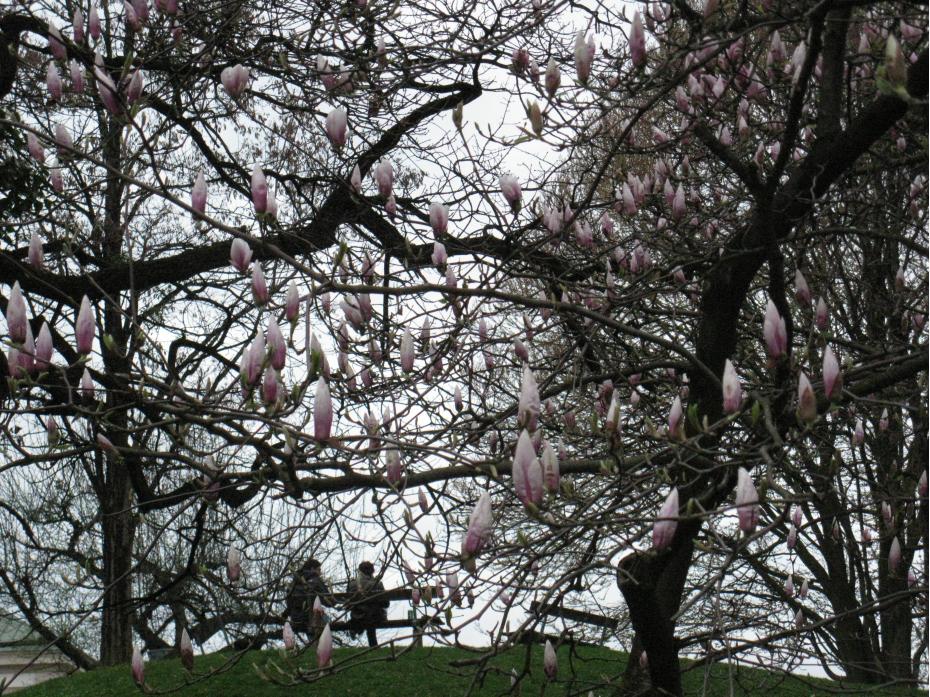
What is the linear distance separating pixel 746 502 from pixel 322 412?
97 cm

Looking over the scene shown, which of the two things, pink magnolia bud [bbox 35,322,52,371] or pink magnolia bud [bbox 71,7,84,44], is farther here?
pink magnolia bud [bbox 71,7,84,44]

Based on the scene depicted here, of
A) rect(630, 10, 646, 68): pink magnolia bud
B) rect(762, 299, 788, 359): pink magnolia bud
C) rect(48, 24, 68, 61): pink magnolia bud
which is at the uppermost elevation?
rect(48, 24, 68, 61): pink magnolia bud

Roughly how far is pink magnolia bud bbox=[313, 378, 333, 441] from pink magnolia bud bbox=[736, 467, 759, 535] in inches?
36.6

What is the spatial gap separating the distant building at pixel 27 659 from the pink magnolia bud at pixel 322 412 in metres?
11.2

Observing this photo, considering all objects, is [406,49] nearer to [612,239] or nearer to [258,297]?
[612,239]

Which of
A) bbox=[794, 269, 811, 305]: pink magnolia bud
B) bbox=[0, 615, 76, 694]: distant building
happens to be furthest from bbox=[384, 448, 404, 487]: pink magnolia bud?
bbox=[0, 615, 76, 694]: distant building

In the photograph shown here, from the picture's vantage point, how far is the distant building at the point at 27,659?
1286 centimetres

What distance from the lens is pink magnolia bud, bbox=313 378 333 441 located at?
2.24 meters

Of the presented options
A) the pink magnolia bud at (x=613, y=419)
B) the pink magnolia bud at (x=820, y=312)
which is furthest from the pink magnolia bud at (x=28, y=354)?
the pink magnolia bud at (x=820, y=312)

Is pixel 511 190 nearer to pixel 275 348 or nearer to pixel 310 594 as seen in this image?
pixel 275 348

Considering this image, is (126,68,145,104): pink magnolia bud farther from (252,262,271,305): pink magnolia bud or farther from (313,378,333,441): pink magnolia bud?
(313,378,333,441): pink magnolia bud

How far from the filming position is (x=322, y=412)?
2.25 meters

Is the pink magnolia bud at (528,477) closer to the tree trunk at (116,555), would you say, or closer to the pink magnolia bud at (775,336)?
the pink magnolia bud at (775,336)

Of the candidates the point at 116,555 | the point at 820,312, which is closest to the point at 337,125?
the point at 820,312
